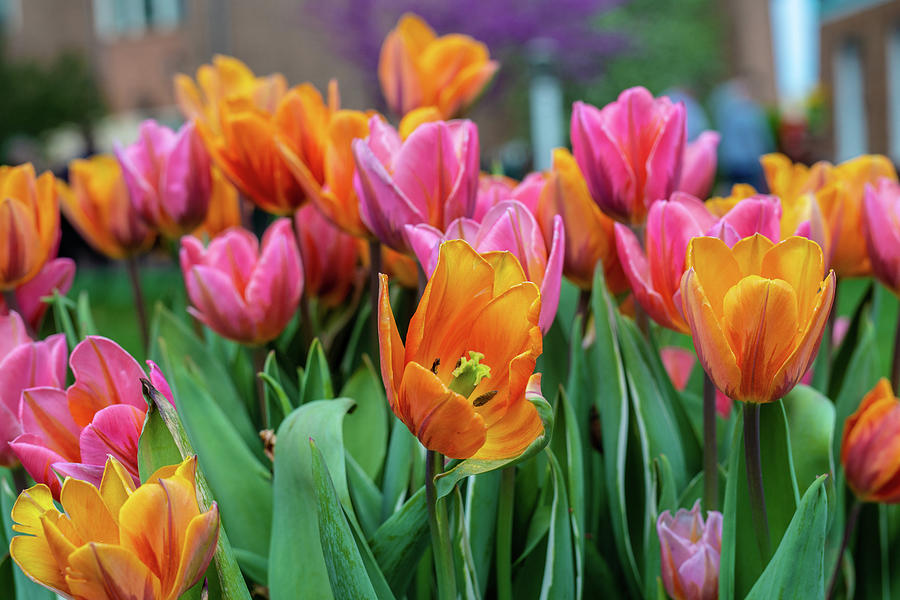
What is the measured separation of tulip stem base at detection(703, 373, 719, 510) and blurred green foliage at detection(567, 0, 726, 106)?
17.6 meters

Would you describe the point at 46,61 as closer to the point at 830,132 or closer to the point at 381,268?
the point at 830,132

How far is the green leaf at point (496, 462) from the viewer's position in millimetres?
448

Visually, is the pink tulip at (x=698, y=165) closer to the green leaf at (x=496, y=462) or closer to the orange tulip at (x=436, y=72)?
the orange tulip at (x=436, y=72)

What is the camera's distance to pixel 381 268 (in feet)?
2.61

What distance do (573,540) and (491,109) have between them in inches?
751

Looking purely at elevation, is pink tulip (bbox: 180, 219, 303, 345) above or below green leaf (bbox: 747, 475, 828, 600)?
above

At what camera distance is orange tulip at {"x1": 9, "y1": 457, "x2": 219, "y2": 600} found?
40cm

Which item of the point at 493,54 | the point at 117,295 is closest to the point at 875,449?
the point at 117,295

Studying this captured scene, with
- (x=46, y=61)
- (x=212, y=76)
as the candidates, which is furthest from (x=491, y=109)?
(x=212, y=76)

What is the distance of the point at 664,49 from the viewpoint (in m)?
19.2

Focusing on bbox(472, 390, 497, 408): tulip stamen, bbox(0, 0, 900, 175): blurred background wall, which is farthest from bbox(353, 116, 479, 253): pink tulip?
bbox(0, 0, 900, 175): blurred background wall

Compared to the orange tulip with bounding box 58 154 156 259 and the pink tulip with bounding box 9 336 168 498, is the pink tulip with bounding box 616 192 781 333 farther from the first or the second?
the orange tulip with bounding box 58 154 156 259

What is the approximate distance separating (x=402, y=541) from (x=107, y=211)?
57cm

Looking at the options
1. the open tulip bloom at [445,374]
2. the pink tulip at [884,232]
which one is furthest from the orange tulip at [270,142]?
the pink tulip at [884,232]
